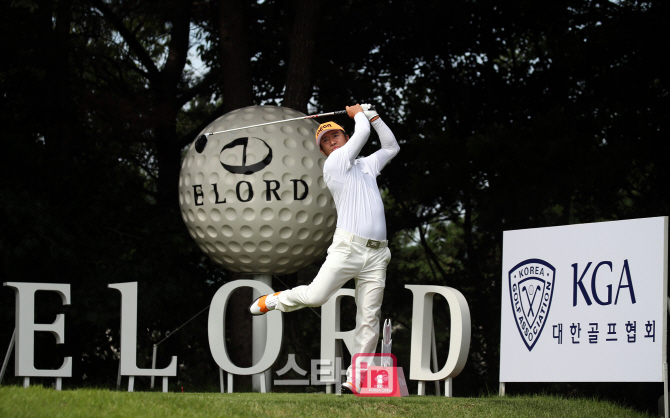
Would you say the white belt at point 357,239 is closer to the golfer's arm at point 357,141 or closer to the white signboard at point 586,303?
the golfer's arm at point 357,141

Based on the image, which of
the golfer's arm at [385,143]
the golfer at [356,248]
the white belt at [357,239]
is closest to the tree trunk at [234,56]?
the golfer's arm at [385,143]

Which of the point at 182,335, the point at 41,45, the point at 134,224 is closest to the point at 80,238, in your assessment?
the point at 134,224

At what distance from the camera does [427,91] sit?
13.0 meters

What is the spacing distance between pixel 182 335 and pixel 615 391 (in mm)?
6905

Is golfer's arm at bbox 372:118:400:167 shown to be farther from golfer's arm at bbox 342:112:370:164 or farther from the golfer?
golfer's arm at bbox 342:112:370:164

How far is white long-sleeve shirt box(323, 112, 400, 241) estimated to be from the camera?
583 centimetres

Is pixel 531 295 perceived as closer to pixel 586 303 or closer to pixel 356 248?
pixel 586 303

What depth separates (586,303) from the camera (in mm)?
5922

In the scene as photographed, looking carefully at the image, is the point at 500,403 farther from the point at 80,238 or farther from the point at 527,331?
the point at 80,238

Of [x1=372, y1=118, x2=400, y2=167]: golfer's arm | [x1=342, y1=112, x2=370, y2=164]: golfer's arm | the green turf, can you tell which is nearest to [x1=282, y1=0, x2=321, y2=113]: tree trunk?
[x1=372, y1=118, x2=400, y2=167]: golfer's arm

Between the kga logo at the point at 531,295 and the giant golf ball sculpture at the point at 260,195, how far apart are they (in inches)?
78.5

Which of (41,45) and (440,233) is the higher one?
(41,45)

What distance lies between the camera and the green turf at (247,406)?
432 centimetres

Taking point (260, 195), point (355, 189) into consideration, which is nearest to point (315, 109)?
point (260, 195)
